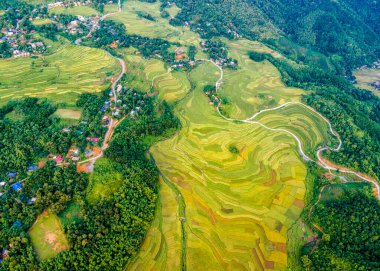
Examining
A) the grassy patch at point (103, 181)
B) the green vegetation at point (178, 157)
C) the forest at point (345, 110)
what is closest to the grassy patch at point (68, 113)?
the green vegetation at point (178, 157)

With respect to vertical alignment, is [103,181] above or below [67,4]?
below

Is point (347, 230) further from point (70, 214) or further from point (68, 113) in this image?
point (68, 113)

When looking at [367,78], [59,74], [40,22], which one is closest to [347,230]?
[59,74]

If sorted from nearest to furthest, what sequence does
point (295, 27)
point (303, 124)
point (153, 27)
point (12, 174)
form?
point (12, 174) → point (303, 124) → point (153, 27) → point (295, 27)

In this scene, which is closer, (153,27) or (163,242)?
(163,242)

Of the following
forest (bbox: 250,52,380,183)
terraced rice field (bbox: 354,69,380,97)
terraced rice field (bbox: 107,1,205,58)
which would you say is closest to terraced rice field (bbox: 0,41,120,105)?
terraced rice field (bbox: 107,1,205,58)

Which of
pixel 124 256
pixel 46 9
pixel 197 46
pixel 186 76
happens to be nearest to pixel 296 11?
pixel 197 46

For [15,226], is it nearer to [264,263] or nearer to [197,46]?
[264,263]

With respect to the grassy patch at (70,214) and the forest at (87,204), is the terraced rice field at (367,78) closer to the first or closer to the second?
the forest at (87,204)

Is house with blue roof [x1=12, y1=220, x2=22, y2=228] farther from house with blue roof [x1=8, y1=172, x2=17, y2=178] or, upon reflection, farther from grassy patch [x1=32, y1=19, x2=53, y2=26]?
grassy patch [x1=32, y1=19, x2=53, y2=26]
